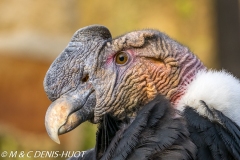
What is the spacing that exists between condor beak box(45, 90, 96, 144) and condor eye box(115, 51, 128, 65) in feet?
0.87

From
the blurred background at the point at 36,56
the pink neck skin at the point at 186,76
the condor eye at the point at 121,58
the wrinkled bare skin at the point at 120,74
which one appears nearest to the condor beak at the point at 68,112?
the wrinkled bare skin at the point at 120,74

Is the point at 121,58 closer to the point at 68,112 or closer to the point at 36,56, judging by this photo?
the point at 68,112

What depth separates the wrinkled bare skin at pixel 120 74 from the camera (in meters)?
4.05

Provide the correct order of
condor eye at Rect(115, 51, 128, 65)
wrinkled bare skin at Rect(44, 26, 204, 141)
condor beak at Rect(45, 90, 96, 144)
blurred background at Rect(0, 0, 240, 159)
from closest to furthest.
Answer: condor beak at Rect(45, 90, 96, 144) → wrinkled bare skin at Rect(44, 26, 204, 141) → condor eye at Rect(115, 51, 128, 65) → blurred background at Rect(0, 0, 240, 159)

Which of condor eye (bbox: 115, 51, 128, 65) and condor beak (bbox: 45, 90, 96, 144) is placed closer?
condor beak (bbox: 45, 90, 96, 144)

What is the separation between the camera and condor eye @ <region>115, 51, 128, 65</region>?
164 inches

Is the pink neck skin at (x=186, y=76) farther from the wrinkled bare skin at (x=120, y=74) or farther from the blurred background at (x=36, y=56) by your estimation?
the blurred background at (x=36, y=56)

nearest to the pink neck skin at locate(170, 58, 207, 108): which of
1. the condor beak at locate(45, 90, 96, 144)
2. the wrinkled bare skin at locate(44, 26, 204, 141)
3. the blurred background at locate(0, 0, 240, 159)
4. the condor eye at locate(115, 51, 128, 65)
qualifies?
the wrinkled bare skin at locate(44, 26, 204, 141)

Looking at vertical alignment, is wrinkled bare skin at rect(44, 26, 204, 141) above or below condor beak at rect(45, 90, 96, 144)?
above

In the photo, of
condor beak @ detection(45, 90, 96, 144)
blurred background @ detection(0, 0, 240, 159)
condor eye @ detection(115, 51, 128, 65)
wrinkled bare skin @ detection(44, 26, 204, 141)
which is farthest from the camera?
blurred background @ detection(0, 0, 240, 159)

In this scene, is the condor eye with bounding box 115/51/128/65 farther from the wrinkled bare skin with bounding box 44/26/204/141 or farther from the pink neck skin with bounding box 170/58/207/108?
the pink neck skin with bounding box 170/58/207/108

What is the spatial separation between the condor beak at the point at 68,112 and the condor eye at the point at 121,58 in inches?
10.4

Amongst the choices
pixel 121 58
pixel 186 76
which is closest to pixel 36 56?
pixel 121 58

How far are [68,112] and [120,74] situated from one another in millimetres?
406
